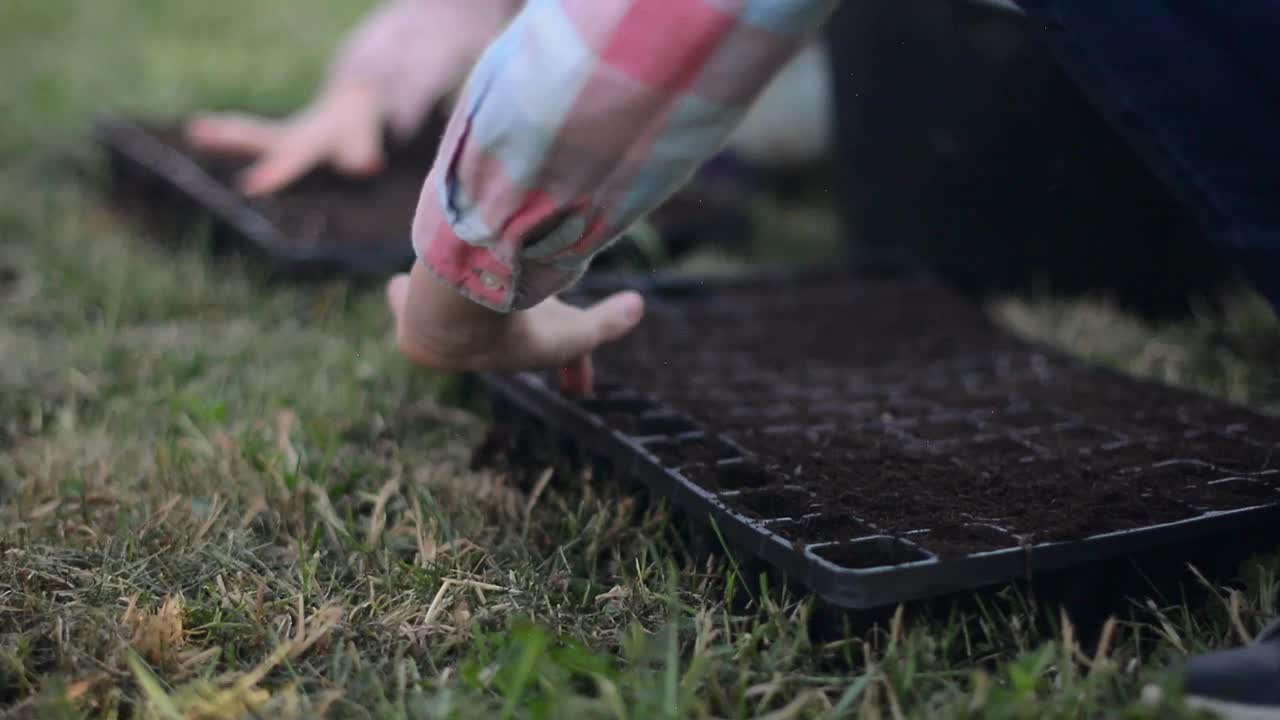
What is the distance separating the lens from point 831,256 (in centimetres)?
265

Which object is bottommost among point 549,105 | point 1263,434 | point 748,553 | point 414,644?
point 414,644

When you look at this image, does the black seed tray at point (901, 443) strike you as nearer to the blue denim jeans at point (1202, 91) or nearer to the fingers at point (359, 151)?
the blue denim jeans at point (1202, 91)

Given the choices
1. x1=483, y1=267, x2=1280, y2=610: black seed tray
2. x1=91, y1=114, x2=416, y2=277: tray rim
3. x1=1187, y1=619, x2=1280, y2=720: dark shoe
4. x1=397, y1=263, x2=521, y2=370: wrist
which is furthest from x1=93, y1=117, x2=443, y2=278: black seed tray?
x1=1187, y1=619, x2=1280, y2=720: dark shoe

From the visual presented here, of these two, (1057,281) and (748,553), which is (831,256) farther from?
(748,553)

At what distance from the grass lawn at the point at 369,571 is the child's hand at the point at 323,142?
0.50 m

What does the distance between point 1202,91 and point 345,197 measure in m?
1.79

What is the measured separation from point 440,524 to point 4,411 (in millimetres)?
653

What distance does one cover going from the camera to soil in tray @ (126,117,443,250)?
2.23m

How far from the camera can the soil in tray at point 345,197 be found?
7.32 feet

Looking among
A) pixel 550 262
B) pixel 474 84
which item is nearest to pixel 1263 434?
pixel 550 262

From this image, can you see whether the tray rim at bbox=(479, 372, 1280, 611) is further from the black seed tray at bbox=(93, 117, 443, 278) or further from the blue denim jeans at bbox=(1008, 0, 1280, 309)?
the black seed tray at bbox=(93, 117, 443, 278)

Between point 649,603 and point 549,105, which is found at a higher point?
point 549,105

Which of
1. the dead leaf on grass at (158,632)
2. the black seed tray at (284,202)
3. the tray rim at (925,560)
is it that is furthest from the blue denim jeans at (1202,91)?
the black seed tray at (284,202)

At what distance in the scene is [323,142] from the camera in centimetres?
253
